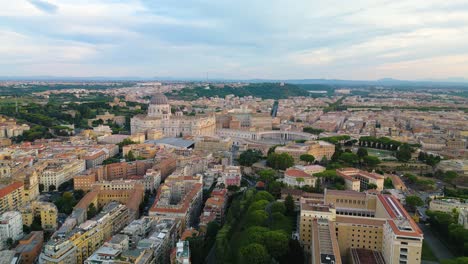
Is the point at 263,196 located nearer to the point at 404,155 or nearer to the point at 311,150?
the point at 311,150

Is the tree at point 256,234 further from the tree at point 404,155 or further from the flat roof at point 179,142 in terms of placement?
the flat roof at point 179,142

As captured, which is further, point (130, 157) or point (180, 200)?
point (130, 157)

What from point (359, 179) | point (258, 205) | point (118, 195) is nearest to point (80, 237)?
point (118, 195)

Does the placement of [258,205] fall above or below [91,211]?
above

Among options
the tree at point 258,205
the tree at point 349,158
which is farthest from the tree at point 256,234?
the tree at point 349,158

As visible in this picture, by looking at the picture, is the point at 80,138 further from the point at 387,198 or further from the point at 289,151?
the point at 387,198

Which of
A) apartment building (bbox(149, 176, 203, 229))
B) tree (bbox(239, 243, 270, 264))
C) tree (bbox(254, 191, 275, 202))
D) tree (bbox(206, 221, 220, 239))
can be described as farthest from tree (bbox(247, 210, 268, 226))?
apartment building (bbox(149, 176, 203, 229))
